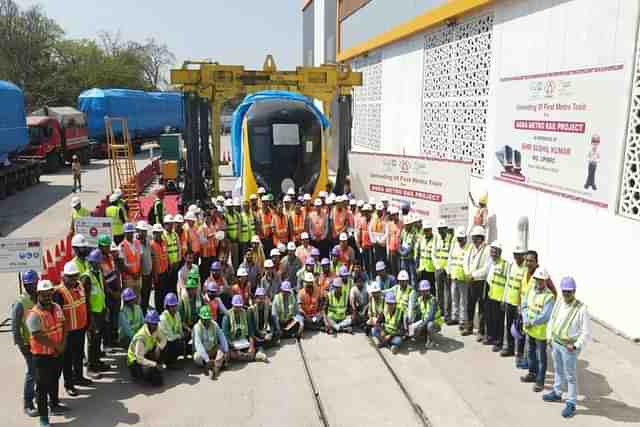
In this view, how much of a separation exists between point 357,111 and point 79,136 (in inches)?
640

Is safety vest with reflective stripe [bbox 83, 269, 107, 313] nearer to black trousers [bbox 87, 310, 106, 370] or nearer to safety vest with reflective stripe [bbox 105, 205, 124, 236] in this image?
black trousers [bbox 87, 310, 106, 370]

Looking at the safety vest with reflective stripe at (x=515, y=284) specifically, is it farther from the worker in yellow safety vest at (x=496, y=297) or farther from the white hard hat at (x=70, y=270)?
the white hard hat at (x=70, y=270)

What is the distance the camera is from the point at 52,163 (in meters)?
28.8

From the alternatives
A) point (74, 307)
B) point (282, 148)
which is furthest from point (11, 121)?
point (74, 307)

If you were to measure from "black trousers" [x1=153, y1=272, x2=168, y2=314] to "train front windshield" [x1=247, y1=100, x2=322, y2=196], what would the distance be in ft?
16.2

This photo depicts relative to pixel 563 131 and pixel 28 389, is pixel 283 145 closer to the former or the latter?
pixel 563 131

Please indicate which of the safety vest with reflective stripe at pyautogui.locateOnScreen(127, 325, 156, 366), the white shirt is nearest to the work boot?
the white shirt

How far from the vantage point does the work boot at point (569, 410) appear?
21.1 ft

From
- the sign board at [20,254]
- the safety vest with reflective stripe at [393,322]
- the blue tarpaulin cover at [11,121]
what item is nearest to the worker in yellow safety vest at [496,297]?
the safety vest with reflective stripe at [393,322]

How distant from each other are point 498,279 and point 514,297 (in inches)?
17.0

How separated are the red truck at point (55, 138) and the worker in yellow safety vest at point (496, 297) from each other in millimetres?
24821

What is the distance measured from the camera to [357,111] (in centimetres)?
2753

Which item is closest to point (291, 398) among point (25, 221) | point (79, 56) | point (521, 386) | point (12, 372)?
point (521, 386)

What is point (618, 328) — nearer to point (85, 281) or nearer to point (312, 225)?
point (312, 225)
